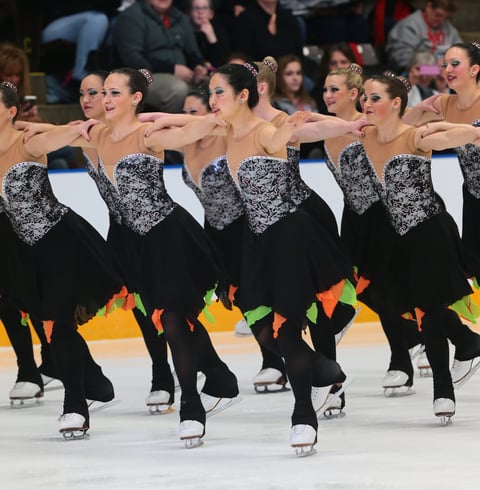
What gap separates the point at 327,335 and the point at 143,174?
1063 mm

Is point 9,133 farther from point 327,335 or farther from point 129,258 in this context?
point 327,335

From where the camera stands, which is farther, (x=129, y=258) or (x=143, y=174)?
(x=129, y=258)

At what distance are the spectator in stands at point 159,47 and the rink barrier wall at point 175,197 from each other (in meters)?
1.31

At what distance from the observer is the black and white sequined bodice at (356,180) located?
6160mm

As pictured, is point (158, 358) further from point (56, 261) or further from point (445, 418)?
point (445, 418)

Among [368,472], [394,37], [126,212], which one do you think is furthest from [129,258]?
[394,37]

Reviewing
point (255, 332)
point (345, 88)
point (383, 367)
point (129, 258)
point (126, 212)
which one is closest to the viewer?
point (255, 332)

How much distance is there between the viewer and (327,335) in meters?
5.67

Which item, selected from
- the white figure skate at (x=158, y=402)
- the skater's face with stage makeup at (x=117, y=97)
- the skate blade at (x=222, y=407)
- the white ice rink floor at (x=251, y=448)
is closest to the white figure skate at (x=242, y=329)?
the white ice rink floor at (x=251, y=448)

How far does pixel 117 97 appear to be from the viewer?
215 inches

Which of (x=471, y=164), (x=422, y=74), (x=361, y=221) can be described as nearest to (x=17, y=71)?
(x=422, y=74)

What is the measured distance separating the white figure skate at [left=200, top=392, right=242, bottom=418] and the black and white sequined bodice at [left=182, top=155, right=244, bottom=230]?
1107 millimetres

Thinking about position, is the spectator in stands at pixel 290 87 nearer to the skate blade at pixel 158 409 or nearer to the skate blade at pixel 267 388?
the skate blade at pixel 267 388

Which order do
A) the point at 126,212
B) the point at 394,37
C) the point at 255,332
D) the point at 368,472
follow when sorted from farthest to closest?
the point at 394,37 < the point at 126,212 < the point at 255,332 < the point at 368,472
